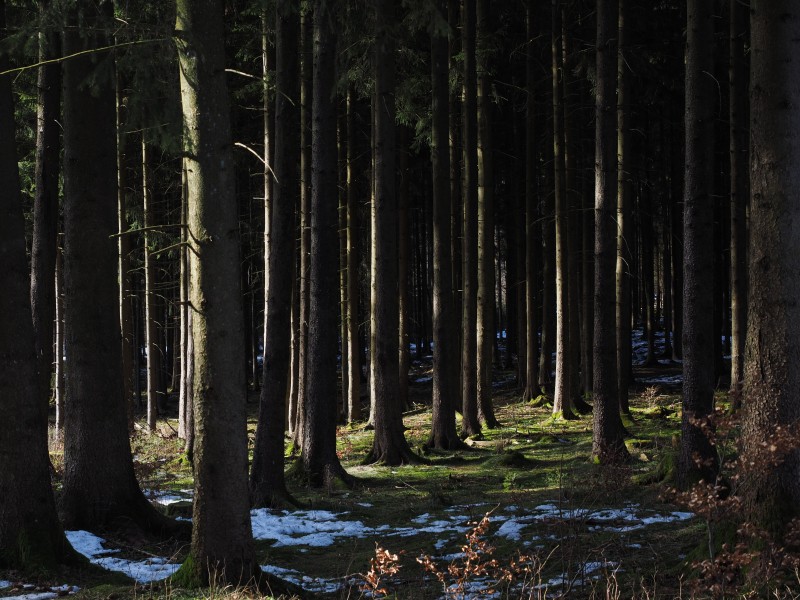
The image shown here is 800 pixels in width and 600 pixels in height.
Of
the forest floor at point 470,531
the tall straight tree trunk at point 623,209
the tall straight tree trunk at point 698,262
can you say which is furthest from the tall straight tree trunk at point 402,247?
the tall straight tree trunk at point 698,262

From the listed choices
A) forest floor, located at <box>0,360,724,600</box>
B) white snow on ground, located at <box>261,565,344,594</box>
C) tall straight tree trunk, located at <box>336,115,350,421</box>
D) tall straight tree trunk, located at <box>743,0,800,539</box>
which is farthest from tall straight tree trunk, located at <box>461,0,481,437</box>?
tall straight tree trunk, located at <box>743,0,800,539</box>

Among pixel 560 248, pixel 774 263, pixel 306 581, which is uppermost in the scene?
pixel 560 248

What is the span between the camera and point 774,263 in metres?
6.56

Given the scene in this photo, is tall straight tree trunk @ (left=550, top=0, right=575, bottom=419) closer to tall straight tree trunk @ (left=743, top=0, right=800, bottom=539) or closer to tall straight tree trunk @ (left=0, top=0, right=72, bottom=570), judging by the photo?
tall straight tree trunk @ (left=743, top=0, right=800, bottom=539)

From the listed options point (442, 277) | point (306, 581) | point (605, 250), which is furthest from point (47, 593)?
point (442, 277)

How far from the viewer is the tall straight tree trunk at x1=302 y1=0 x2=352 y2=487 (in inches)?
515

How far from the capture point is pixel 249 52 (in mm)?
19516

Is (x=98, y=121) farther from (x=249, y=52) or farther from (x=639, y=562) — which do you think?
(x=249, y=52)

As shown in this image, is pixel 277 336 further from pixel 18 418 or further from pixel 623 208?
pixel 623 208

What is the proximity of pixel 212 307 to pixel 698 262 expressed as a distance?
6.44m

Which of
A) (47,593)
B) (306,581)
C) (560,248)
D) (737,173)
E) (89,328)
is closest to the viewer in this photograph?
(47,593)

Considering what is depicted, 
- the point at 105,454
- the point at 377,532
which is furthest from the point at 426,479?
the point at 105,454

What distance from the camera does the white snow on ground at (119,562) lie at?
7.52 m

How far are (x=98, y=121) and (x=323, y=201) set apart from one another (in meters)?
4.51
